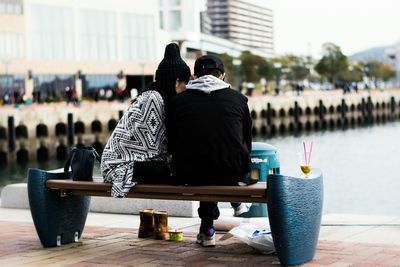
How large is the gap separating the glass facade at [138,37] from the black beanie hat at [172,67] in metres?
83.9

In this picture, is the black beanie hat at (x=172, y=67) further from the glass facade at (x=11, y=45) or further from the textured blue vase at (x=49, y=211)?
the glass facade at (x=11, y=45)

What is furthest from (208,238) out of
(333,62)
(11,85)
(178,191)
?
(333,62)

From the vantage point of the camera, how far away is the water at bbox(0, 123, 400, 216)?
25.6 metres

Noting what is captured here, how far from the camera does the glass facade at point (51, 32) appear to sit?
82.9m

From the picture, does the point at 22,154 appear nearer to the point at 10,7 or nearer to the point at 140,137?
the point at 10,7

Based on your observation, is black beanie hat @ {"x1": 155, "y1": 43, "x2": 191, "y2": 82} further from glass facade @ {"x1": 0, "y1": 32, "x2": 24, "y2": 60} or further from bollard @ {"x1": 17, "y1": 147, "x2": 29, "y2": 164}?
glass facade @ {"x1": 0, "y1": 32, "x2": 24, "y2": 60}

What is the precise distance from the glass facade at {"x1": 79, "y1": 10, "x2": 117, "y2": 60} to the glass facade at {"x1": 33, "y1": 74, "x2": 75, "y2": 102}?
13.1 feet

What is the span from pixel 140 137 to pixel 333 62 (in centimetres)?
13688

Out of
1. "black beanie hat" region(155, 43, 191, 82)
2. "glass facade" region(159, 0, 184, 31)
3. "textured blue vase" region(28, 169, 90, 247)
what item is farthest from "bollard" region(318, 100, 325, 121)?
"black beanie hat" region(155, 43, 191, 82)

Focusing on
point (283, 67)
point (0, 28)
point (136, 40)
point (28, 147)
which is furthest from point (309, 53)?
point (28, 147)

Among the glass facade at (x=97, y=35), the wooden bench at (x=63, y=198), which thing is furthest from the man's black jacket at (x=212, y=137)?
the glass facade at (x=97, y=35)

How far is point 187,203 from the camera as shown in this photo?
35.1 feet

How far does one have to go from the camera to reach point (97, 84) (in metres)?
87.2

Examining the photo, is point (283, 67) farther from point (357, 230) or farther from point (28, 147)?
point (357, 230)
